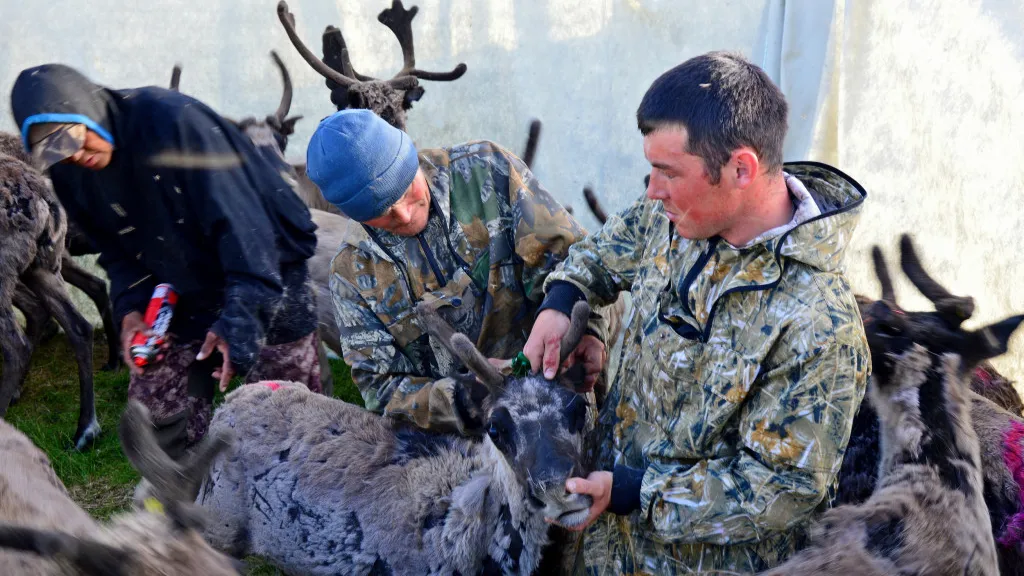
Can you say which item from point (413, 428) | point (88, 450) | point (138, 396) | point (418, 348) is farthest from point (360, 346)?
point (88, 450)

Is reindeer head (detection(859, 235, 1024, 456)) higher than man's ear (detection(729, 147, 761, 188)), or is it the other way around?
man's ear (detection(729, 147, 761, 188))

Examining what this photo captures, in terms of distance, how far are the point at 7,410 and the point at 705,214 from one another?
621cm

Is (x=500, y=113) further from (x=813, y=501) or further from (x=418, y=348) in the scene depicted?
(x=813, y=501)

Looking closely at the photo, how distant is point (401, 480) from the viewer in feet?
12.5

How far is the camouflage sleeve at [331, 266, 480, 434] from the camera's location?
12.0 feet

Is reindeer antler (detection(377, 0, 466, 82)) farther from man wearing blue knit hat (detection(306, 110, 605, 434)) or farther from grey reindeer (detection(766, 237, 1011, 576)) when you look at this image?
grey reindeer (detection(766, 237, 1011, 576))

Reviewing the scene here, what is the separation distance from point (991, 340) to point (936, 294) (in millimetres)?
252

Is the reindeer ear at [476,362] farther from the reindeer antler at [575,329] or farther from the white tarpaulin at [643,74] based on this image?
the white tarpaulin at [643,74]

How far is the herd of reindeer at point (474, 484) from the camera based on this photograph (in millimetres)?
2512

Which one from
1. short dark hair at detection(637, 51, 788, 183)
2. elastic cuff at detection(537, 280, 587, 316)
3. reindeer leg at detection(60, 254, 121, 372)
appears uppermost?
short dark hair at detection(637, 51, 788, 183)

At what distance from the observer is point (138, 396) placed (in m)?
4.20

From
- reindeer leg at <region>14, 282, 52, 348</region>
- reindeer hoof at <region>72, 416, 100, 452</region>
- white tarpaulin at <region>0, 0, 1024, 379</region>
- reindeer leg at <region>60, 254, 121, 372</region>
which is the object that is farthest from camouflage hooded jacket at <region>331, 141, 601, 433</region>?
reindeer leg at <region>60, 254, 121, 372</region>

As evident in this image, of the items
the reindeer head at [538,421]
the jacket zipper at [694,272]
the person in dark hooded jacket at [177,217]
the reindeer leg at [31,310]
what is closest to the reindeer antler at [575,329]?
the reindeer head at [538,421]

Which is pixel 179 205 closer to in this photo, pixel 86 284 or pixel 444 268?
pixel 444 268
